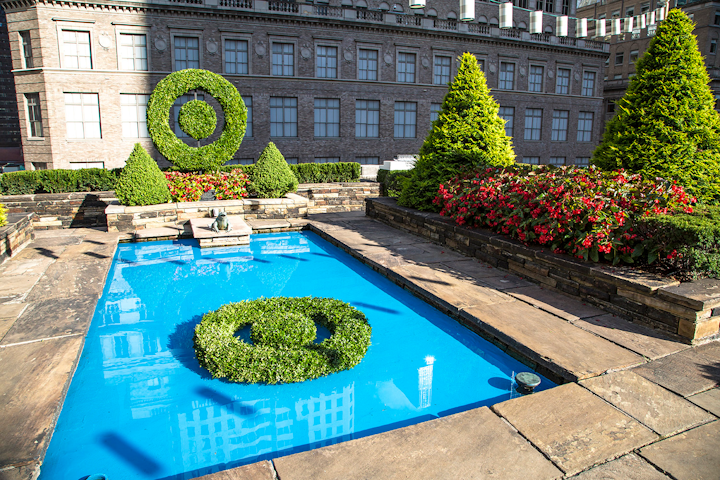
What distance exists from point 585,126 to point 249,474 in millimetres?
40573

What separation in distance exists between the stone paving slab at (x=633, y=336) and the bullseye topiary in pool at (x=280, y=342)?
2.93 metres

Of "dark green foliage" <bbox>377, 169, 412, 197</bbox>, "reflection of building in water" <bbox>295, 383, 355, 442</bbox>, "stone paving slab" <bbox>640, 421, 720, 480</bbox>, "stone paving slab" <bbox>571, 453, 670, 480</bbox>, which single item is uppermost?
"dark green foliage" <bbox>377, 169, 412, 197</bbox>

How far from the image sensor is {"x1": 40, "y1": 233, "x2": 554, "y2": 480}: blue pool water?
3.90 meters

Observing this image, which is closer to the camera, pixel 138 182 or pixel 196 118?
pixel 138 182

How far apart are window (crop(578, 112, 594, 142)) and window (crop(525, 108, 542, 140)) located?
14.3ft

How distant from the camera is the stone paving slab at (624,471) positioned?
3.23 metres

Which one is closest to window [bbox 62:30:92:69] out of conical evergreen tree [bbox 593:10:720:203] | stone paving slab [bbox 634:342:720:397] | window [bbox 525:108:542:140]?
conical evergreen tree [bbox 593:10:720:203]

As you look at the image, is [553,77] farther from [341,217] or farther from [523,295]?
[523,295]

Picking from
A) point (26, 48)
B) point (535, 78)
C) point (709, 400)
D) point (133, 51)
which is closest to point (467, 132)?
point (709, 400)

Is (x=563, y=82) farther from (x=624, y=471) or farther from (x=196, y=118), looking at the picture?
(x=624, y=471)

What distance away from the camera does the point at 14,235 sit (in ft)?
30.8

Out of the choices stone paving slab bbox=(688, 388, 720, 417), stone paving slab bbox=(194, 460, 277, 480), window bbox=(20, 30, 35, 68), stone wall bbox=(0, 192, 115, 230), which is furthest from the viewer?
window bbox=(20, 30, 35, 68)

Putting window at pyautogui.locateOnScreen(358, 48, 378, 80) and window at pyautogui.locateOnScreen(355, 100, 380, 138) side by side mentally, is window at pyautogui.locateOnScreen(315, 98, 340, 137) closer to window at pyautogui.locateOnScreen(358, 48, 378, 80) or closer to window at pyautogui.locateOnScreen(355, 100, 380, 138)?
window at pyautogui.locateOnScreen(355, 100, 380, 138)

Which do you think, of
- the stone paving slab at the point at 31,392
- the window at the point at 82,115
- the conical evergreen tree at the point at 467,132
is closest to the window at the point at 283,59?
the window at the point at 82,115
